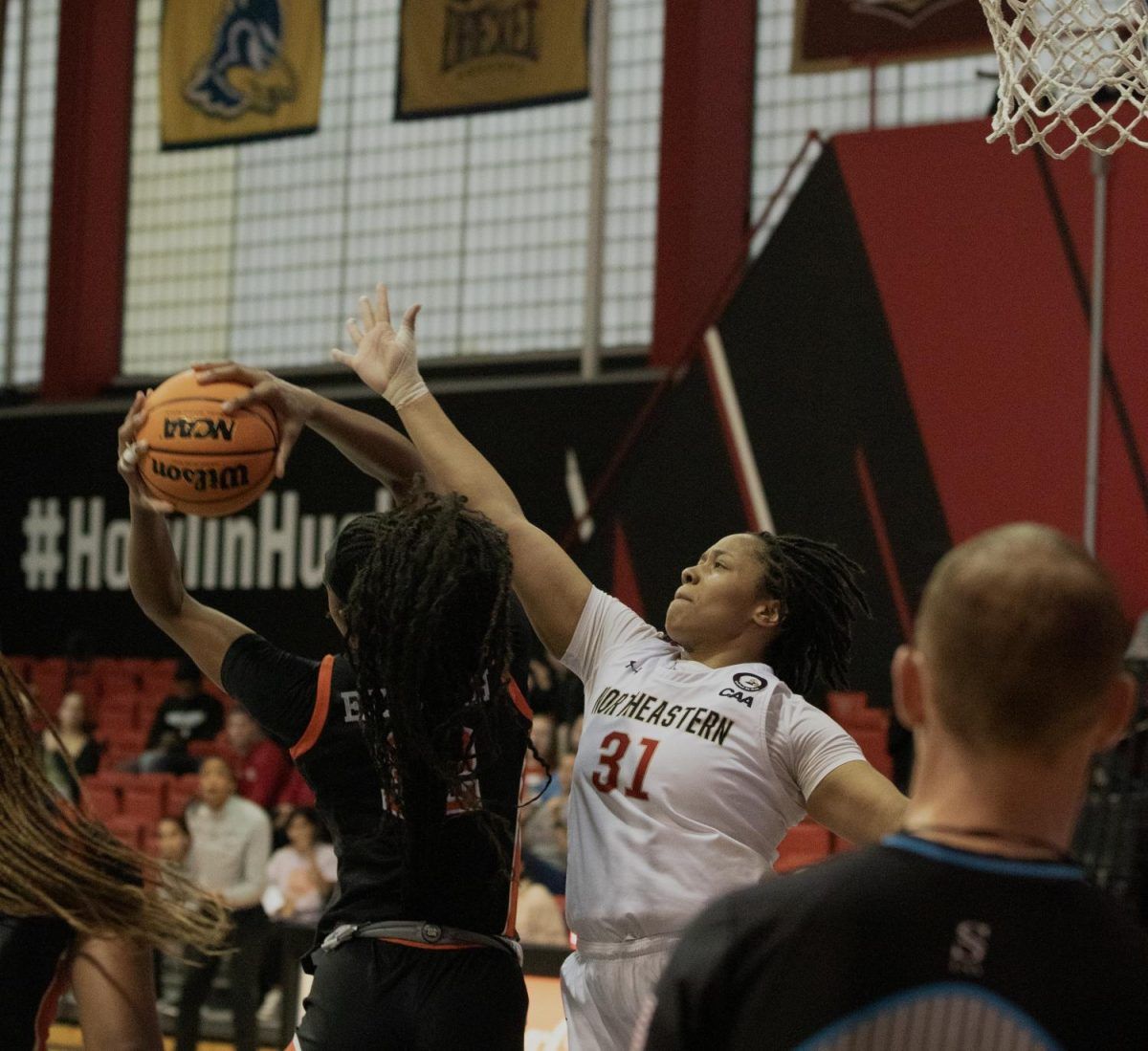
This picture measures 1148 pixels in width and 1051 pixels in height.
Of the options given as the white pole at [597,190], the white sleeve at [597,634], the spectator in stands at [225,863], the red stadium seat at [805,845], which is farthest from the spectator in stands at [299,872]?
the white sleeve at [597,634]

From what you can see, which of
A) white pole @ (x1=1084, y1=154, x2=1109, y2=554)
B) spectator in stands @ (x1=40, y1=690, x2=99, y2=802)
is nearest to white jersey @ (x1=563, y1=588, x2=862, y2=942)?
white pole @ (x1=1084, y1=154, x2=1109, y2=554)

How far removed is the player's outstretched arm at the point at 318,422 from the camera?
3.65 m

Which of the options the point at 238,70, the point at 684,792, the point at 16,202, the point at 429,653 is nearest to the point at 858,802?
the point at 684,792

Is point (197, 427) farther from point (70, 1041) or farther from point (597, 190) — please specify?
point (597, 190)

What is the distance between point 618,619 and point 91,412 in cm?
1274

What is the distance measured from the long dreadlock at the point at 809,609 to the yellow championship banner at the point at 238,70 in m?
12.4

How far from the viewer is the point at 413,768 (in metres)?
3.13

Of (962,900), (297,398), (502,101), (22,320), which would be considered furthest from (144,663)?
(962,900)

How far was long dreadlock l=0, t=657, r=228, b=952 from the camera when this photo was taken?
2.56 metres

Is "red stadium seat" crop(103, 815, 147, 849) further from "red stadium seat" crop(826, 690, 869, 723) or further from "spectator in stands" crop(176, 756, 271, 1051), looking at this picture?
"red stadium seat" crop(826, 690, 869, 723)

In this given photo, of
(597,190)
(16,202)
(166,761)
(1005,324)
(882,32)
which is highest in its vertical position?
(882,32)

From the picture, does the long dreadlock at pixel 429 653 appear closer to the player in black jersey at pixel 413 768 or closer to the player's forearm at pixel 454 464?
the player in black jersey at pixel 413 768

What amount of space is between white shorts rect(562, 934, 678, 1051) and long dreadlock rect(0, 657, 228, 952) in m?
0.94

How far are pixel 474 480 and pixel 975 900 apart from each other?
2082 mm
